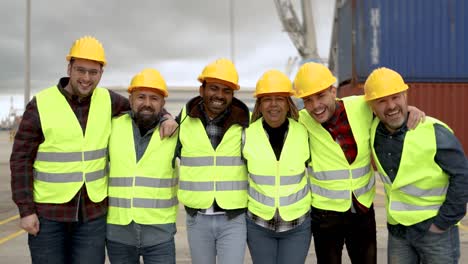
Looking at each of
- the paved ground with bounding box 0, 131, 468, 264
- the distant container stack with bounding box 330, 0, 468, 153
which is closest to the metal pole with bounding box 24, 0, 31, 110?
the paved ground with bounding box 0, 131, 468, 264

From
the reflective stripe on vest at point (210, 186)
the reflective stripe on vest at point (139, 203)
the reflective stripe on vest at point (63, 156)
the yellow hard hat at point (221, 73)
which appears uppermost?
the yellow hard hat at point (221, 73)

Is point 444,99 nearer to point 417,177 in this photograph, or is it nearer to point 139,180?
point 417,177

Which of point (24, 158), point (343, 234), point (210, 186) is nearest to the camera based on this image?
point (24, 158)

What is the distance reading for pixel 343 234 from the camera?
3.33m

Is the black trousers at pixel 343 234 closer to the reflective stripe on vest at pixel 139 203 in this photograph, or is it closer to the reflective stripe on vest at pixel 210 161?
the reflective stripe on vest at pixel 210 161

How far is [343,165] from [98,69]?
1894 millimetres

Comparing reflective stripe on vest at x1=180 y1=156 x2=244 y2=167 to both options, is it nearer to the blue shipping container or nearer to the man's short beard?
the man's short beard

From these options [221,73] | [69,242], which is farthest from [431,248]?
[69,242]

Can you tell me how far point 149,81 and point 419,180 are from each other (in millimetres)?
1959

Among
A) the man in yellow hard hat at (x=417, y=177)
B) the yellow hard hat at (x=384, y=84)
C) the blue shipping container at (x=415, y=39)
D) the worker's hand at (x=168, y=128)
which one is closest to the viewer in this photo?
the man in yellow hard hat at (x=417, y=177)

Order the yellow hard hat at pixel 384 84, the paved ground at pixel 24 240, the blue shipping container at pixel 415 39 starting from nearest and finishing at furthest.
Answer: the yellow hard hat at pixel 384 84 < the paved ground at pixel 24 240 < the blue shipping container at pixel 415 39

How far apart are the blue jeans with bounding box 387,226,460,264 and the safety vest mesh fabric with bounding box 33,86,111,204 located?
2.14m

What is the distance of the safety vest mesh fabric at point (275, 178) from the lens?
122 inches

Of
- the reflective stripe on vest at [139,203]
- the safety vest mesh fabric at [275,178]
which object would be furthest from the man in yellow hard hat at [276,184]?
the reflective stripe on vest at [139,203]
